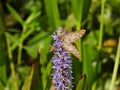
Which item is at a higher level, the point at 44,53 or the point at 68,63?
the point at 44,53

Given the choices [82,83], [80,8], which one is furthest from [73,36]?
[80,8]

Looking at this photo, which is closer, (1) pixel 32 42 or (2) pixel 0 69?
(2) pixel 0 69

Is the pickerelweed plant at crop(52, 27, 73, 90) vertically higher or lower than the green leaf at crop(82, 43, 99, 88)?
lower

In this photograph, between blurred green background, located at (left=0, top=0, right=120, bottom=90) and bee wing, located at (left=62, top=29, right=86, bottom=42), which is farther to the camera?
blurred green background, located at (left=0, top=0, right=120, bottom=90)

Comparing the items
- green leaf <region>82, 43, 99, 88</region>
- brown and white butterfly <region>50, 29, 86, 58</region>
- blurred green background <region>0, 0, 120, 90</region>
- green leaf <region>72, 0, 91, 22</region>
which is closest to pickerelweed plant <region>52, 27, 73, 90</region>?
brown and white butterfly <region>50, 29, 86, 58</region>

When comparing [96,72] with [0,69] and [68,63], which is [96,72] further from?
[68,63]

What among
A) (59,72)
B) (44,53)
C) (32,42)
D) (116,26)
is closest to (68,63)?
(59,72)

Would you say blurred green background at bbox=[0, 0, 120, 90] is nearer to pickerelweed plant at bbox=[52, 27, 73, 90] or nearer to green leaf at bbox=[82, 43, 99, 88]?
green leaf at bbox=[82, 43, 99, 88]

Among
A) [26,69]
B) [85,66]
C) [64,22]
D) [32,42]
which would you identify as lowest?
[85,66]
